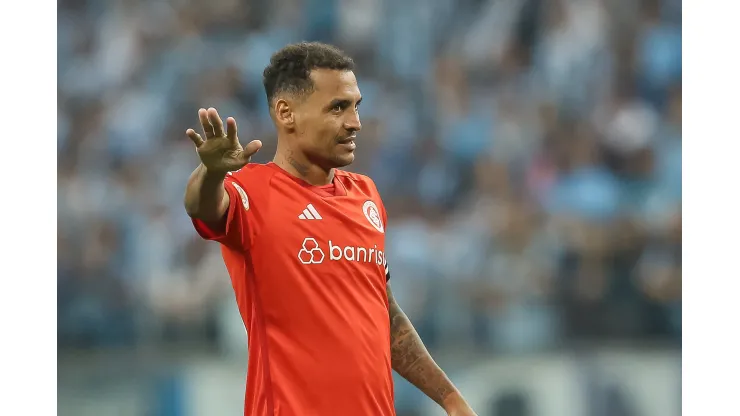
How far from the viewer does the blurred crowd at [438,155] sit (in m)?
5.59

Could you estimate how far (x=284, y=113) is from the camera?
2.68 meters

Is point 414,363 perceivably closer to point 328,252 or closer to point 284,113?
point 328,252

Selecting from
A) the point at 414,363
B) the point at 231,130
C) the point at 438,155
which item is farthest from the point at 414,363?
the point at 438,155

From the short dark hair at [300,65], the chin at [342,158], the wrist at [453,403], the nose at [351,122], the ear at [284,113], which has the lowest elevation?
the wrist at [453,403]

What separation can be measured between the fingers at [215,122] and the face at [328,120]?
1.77ft

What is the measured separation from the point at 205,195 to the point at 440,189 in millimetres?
3833

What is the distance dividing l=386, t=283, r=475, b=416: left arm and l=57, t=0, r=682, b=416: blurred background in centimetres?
251

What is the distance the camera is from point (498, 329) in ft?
18.3

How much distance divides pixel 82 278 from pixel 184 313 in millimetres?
769

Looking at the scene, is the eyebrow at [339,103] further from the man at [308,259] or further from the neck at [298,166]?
the neck at [298,166]

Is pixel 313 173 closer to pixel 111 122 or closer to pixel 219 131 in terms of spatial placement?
pixel 219 131

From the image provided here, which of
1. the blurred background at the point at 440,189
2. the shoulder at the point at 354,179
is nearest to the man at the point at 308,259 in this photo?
the shoulder at the point at 354,179

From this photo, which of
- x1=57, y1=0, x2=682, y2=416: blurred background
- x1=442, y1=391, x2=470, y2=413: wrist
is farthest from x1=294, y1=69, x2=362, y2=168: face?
x1=57, y1=0, x2=682, y2=416: blurred background

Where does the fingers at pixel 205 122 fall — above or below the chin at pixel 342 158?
above
